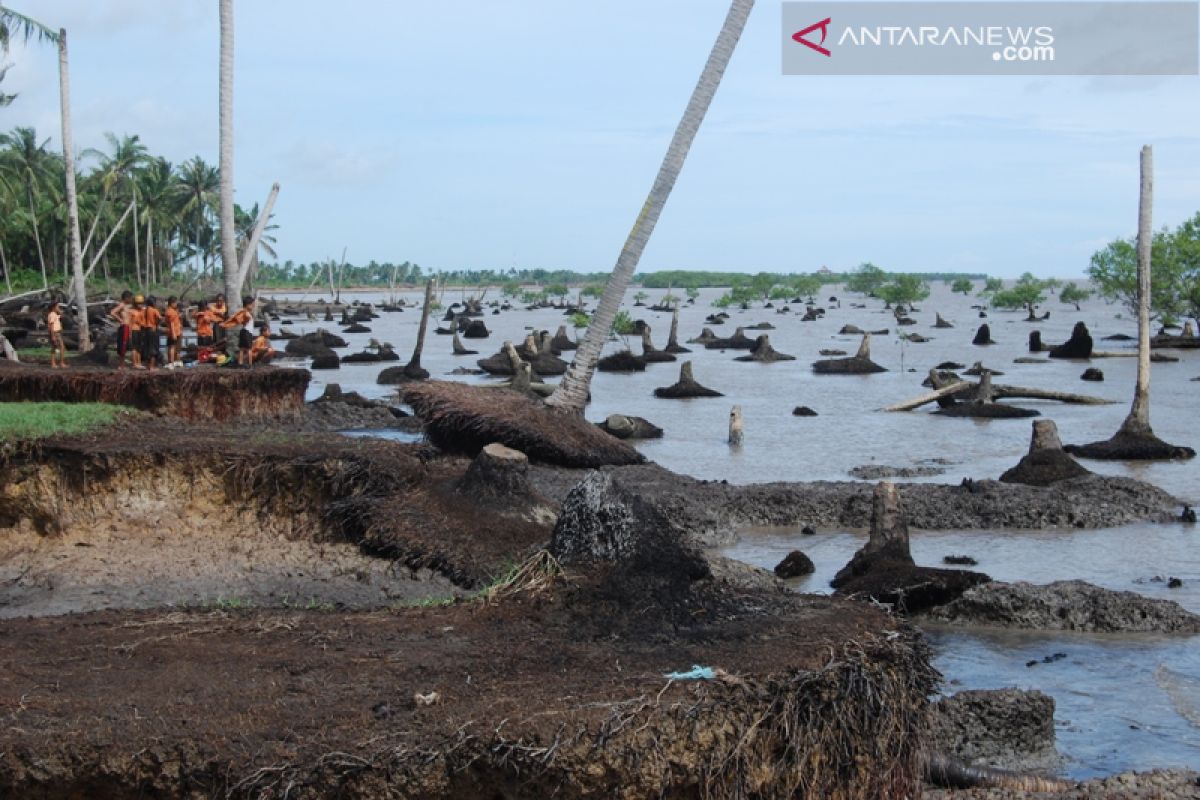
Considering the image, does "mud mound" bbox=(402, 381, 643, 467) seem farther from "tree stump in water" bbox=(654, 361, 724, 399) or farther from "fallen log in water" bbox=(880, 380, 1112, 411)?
"tree stump in water" bbox=(654, 361, 724, 399)

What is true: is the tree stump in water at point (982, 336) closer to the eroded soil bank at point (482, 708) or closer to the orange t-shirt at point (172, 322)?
the orange t-shirt at point (172, 322)

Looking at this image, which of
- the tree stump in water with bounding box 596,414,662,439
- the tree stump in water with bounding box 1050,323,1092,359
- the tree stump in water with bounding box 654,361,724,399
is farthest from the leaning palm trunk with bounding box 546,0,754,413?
the tree stump in water with bounding box 1050,323,1092,359

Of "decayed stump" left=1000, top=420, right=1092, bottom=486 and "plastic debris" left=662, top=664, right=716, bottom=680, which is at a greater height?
"plastic debris" left=662, top=664, right=716, bottom=680

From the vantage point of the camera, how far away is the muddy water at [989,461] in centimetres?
1200

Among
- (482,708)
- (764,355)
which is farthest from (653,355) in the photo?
(482,708)

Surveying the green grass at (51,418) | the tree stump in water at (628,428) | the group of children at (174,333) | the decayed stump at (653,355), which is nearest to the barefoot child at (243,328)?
the group of children at (174,333)

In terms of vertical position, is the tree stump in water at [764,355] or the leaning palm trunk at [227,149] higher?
the leaning palm trunk at [227,149]

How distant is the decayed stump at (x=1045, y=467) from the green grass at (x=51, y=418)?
13.1m

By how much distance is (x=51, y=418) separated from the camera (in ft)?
51.3

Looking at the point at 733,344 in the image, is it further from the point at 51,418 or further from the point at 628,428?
the point at 51,418

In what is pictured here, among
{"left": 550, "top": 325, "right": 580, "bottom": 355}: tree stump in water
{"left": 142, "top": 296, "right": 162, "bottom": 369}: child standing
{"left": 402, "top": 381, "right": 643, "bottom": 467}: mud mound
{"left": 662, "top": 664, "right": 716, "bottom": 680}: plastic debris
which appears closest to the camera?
{"left": 662, "top": 664, "right": 716, "bottom": 680}: plastic debris

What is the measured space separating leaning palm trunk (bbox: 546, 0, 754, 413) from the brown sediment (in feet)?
14.4

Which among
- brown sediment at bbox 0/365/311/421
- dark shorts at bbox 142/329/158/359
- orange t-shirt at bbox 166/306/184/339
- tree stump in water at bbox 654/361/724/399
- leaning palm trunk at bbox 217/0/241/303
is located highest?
leaning palm trunk at bbox 217/0/241/303

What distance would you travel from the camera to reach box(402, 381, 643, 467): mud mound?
61.6 ft
